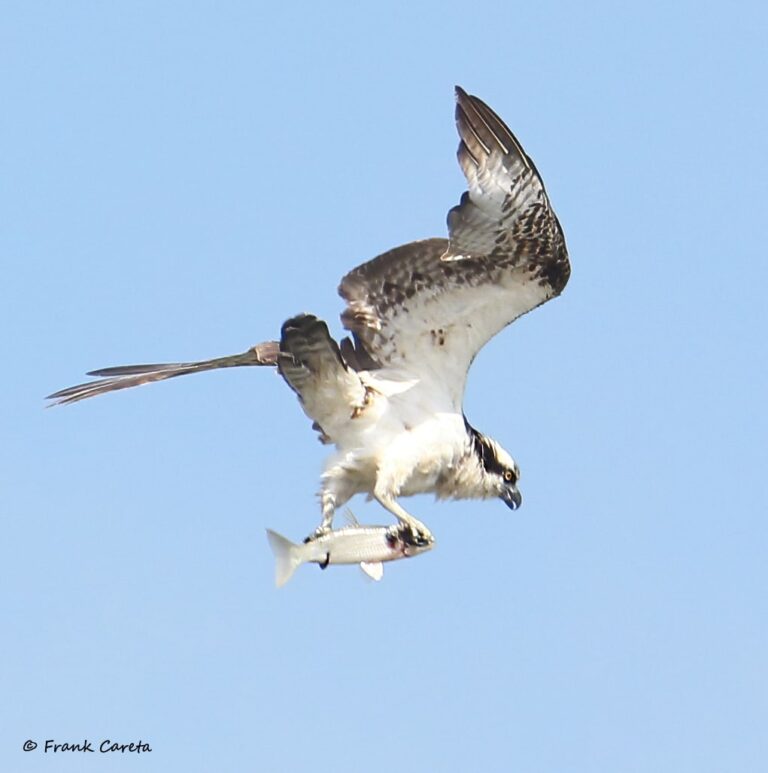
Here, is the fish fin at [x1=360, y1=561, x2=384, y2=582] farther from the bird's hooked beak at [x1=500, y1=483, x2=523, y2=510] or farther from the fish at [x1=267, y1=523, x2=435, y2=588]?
the bird's hooked beak at [x1=500, y1=483, x2=523, y2=510]

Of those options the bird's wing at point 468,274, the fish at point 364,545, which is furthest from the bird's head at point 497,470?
the fish at point 364,545

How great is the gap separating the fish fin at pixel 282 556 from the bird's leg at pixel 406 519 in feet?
2.80

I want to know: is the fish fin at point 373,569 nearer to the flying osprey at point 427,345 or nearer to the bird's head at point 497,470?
the flying osprey at point 427,345

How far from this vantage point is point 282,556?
15531 millimetres

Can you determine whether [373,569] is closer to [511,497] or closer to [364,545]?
[364,545]

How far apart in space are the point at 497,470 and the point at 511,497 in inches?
12.2

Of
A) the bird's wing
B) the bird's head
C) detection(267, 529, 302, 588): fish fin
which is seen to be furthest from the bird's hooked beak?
detection(267, 529, 302, 588): fish fin

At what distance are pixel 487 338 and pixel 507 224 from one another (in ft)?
3.69

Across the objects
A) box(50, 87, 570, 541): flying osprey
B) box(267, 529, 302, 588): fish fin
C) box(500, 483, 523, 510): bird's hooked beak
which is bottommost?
box(267, 529, 302, 588): fish fin

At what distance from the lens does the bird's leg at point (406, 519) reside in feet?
52.4

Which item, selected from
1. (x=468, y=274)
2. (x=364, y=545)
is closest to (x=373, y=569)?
(x=364, y=545)

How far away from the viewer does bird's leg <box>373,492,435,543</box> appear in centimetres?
1597

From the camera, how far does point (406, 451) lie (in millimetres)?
16219

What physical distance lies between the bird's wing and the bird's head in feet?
1.31
